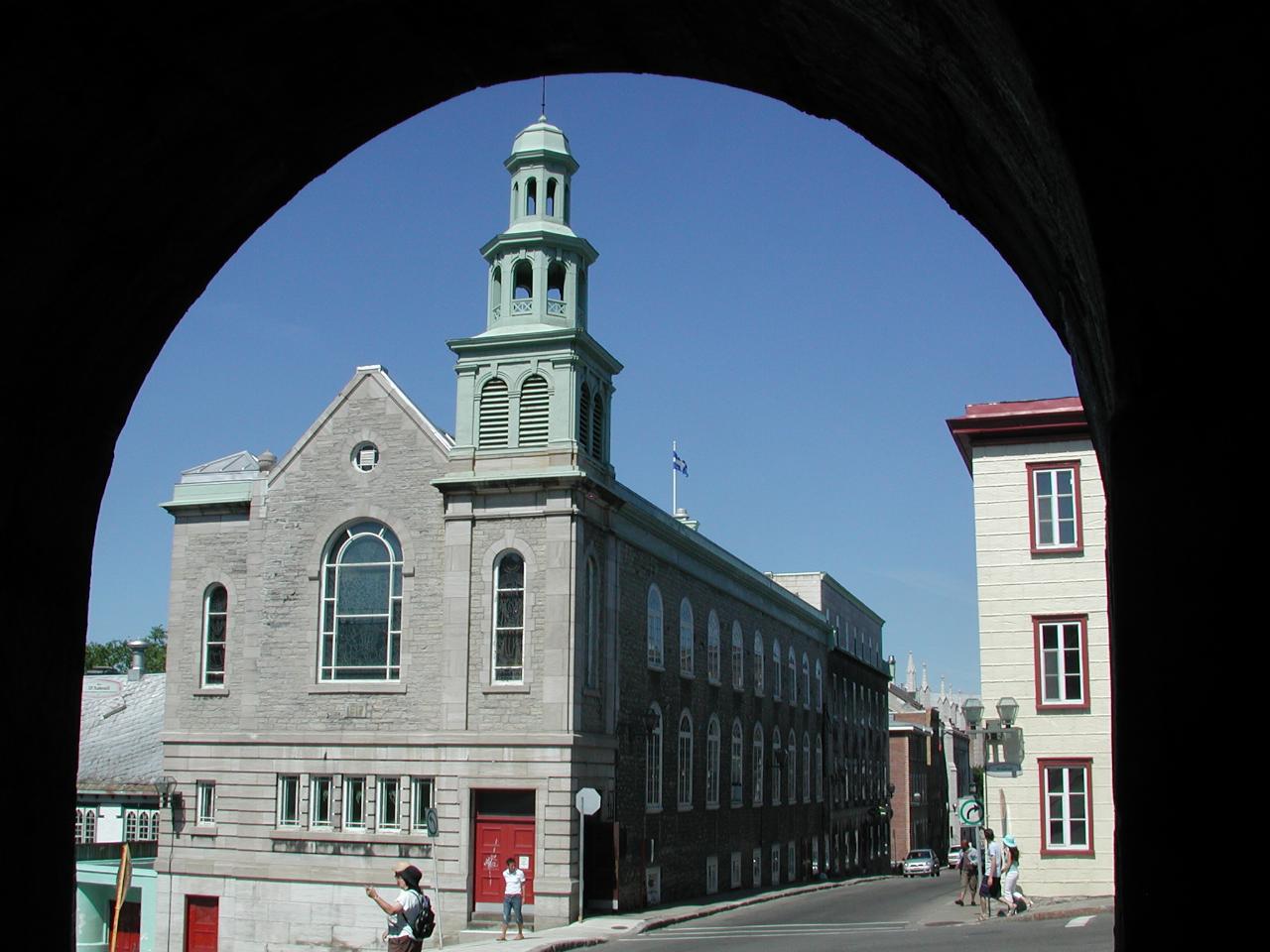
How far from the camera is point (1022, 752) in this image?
2873 cm

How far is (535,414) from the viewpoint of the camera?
34281mm

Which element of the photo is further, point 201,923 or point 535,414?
point 201,923

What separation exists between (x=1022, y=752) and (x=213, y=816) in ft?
65.6

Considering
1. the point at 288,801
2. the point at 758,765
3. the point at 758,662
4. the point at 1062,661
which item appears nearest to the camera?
the point at 1062,661

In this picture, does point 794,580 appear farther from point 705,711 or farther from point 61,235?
point 61,235

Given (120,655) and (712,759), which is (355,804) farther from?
(120,655)

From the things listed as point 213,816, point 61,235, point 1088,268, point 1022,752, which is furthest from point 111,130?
Result: point 213,816

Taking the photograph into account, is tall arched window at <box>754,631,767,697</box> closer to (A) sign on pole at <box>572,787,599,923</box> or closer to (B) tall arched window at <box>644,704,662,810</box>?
(B) tall arched window at <box>644,704,662,810</box>

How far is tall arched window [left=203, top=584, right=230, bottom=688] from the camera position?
121 feet

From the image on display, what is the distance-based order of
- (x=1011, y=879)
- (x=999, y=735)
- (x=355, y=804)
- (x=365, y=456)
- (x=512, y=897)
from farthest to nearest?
(x=365, y=456)
(x=355, y=804)
(x=512, y=897)
(x=999, y=735)
(x=1011, y=879)

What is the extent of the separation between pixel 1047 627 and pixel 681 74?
26.6m

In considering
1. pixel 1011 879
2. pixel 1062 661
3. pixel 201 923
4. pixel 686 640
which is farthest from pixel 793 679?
pixel 1011 879

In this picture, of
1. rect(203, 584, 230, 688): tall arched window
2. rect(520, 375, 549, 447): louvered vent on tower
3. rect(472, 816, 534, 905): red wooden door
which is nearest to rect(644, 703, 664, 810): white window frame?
rect(472, 816, 534, 905): red wooden door

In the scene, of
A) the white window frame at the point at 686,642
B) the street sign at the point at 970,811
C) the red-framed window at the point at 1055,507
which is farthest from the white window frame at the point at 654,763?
the red-framed window at the point at 1055,507
